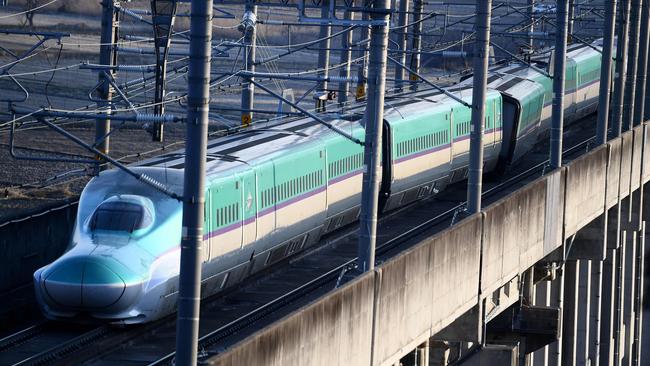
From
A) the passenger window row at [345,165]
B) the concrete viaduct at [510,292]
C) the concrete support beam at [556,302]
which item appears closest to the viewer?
the concrete viaduct at [510,292]

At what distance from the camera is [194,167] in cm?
1539

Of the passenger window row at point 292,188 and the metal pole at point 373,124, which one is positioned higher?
the metal pole at point 373,124

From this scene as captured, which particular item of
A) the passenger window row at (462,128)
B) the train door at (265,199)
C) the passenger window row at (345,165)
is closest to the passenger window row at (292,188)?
the train door at (265,199)

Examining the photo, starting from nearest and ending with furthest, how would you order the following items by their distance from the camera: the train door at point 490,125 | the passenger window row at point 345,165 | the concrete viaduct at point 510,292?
the concrete viaduct at point 510,292 < the passenger window row at point 345,165 < the train door at point 490,125

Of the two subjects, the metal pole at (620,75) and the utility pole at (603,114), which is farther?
the metal pole at (620,75)

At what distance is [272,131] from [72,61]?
2409 inches

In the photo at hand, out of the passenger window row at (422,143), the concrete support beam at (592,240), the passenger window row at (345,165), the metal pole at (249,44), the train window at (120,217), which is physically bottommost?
the concrete support beam at (592,240)

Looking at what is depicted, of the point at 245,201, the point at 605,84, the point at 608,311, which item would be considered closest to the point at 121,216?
the point at 245,201

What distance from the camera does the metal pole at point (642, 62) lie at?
1957 inches

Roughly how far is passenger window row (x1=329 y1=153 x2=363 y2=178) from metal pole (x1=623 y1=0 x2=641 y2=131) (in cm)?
1400

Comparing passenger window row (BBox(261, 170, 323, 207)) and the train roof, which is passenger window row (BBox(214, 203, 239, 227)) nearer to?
the train roof

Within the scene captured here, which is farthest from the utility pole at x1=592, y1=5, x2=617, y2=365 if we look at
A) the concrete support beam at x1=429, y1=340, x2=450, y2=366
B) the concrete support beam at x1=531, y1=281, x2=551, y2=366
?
the concrete support beam at x1=429, y1=340, x2=450, y2=366

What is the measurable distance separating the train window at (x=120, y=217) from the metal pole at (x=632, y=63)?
2464 centimetres

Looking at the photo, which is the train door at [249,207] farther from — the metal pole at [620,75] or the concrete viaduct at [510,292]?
the metal pole at [620,75]
